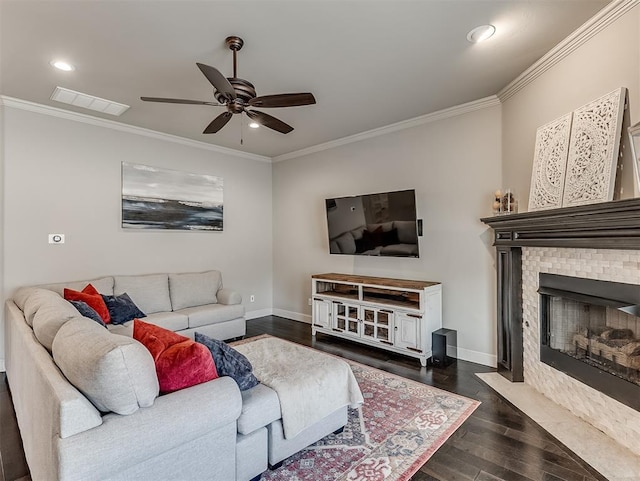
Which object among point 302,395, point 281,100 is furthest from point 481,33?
point 302,395

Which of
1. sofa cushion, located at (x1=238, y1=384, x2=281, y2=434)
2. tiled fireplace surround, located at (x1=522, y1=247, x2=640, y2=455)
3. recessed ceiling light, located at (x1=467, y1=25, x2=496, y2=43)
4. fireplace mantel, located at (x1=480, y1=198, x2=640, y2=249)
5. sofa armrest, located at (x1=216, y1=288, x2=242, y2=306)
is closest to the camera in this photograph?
sofa cushion, located at (x1=238, y1=384, x2=281, y2=434)

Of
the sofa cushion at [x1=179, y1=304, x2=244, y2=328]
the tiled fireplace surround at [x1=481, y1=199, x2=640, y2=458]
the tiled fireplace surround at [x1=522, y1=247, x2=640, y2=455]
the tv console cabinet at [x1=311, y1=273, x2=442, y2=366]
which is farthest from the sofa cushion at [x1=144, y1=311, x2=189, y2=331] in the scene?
the tiled fireplace surround at [x1=522, y1=247, x2=640, y2=455]

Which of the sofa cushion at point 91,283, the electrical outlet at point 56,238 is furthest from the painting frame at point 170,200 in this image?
the sofa cushion at point 91,283

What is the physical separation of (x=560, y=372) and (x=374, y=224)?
7.98ft

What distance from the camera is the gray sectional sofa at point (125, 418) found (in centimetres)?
134

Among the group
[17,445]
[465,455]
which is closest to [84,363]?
[17,445]

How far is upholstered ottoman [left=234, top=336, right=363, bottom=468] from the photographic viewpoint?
200cm

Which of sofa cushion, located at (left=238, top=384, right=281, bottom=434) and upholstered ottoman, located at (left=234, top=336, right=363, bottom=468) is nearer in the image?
sofa cushion, located at (left=238, top=384, right=281, bottom=434)

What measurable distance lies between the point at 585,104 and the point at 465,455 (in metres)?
2.62

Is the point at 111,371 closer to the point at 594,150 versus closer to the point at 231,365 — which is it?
→ the point at 231,365

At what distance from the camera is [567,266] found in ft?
8.78

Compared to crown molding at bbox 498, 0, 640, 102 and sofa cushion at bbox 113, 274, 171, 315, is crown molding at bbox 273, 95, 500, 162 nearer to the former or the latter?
crown molding at bbox 498, 0, 640, 102

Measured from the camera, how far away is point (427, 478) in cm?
197

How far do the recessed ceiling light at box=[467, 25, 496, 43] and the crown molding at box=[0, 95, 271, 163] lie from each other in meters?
3.94
